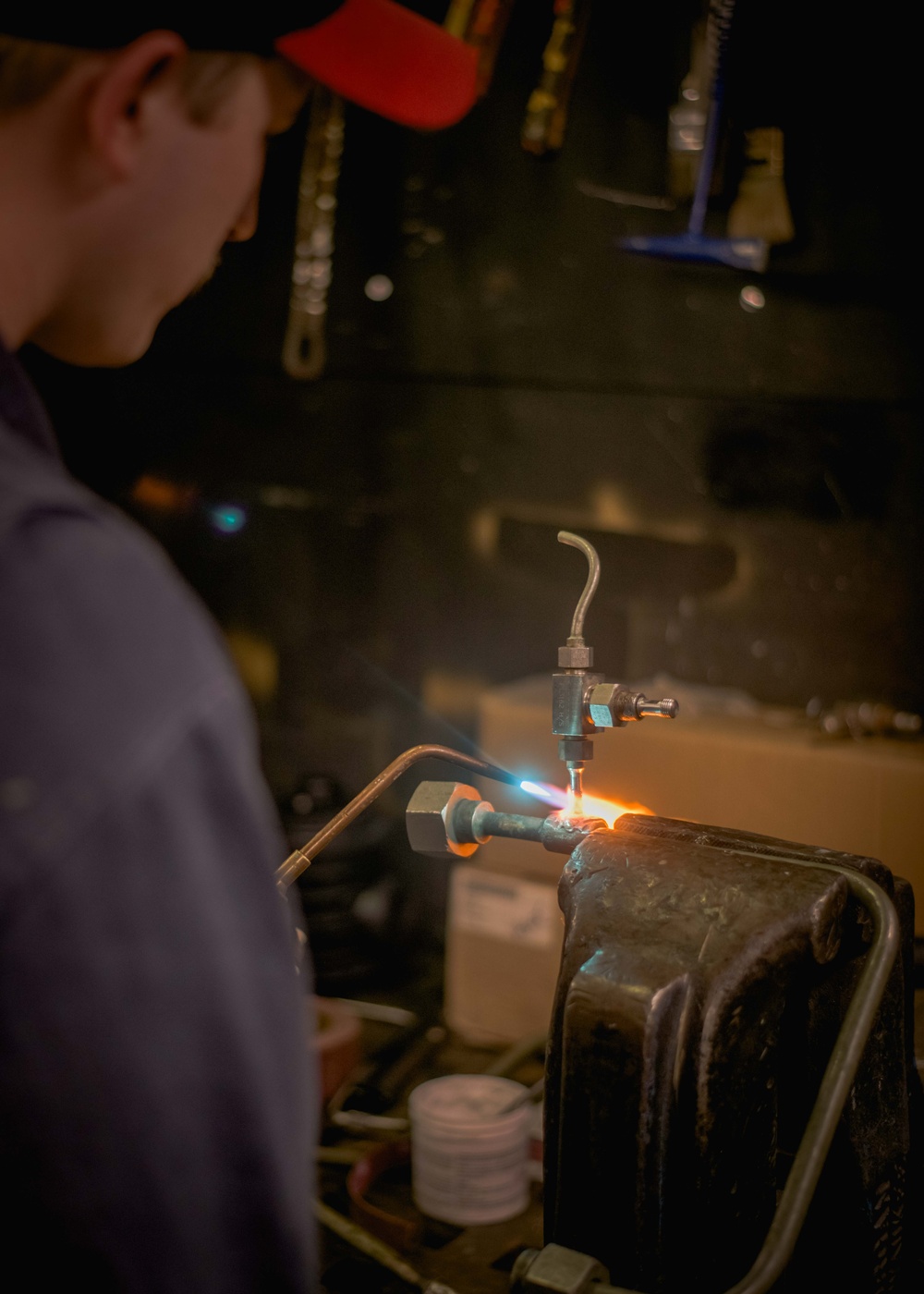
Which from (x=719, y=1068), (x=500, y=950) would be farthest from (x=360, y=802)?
(x=500, y=950)

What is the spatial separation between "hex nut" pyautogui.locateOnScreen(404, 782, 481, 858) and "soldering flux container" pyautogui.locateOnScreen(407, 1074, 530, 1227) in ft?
1.56

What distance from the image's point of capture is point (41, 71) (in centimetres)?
67

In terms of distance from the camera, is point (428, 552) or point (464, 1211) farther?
point (428, 552)

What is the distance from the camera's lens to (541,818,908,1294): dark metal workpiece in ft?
2.59

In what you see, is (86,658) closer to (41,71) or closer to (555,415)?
(41,71)

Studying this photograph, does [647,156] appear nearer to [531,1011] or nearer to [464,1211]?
[531,1011]

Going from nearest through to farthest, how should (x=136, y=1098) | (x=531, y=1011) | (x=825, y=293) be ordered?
(x=136, y=1098), (x=531, y=1011), (x=825, y=293)

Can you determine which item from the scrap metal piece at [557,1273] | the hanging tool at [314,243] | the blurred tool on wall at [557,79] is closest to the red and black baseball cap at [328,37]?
the scrap metal piece at [557,1273]

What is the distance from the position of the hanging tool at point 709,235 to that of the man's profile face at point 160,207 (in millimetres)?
1337

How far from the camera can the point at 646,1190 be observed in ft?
2.59

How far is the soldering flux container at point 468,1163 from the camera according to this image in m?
1.32

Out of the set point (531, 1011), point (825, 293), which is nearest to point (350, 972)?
point (531, 1011)

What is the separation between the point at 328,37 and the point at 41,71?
212 mm

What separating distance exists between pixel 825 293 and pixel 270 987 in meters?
1.86
